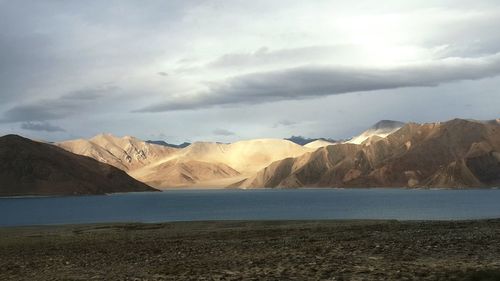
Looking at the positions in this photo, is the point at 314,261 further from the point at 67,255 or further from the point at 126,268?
the point at 67,255

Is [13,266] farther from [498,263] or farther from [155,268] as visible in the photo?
[498,263]

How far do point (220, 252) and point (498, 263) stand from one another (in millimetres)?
13069

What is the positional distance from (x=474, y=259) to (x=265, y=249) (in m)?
10.4

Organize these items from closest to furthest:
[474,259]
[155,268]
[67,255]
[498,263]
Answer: [498,263] → [474,259] → [155,268] → [67,255]

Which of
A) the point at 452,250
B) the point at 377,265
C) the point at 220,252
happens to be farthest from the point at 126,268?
the point at 452,250

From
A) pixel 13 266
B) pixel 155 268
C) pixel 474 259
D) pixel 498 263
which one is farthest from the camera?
pixel 13 266

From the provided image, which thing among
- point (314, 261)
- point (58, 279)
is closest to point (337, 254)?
point (314, 261)

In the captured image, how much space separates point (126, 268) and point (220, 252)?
5.70m

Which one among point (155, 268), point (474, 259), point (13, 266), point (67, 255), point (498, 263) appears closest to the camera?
point (498, 263)

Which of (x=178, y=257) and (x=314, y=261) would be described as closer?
(x=314, y=261)

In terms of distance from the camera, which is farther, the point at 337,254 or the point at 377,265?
the point at 337,254

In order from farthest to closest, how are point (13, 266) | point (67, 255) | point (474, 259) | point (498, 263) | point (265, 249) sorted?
point (67, 255) → point (265, 249) → point (13, 266) → point (474, 259) → point (498, 263)

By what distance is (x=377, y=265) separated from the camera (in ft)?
67.5

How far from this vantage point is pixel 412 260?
21.6m
